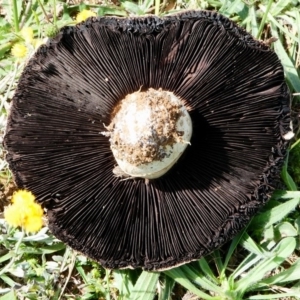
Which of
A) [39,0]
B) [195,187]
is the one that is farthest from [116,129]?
[39,0]

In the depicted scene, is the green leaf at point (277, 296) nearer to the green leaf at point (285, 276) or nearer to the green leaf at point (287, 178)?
the green leaf at point (285, 276)

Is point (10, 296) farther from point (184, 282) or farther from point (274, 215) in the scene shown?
point (274, 215)

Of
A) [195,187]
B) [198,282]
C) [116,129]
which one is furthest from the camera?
[198,282]

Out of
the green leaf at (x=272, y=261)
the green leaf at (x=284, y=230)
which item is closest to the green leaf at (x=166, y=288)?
the green leaf at (x=272, y=261)

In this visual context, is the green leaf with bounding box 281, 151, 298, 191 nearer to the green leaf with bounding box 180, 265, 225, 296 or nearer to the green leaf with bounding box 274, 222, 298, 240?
the green leaf with bounding box 274, 222, 298, 240

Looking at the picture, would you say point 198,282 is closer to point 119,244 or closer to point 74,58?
point 119,244

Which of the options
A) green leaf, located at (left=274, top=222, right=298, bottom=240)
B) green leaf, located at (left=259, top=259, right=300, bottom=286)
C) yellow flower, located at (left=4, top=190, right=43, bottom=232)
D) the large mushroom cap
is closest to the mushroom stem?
the large mushroom cap

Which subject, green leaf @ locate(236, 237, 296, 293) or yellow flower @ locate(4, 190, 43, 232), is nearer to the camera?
yellow flower @ locate(4, 190, 43, 232)
